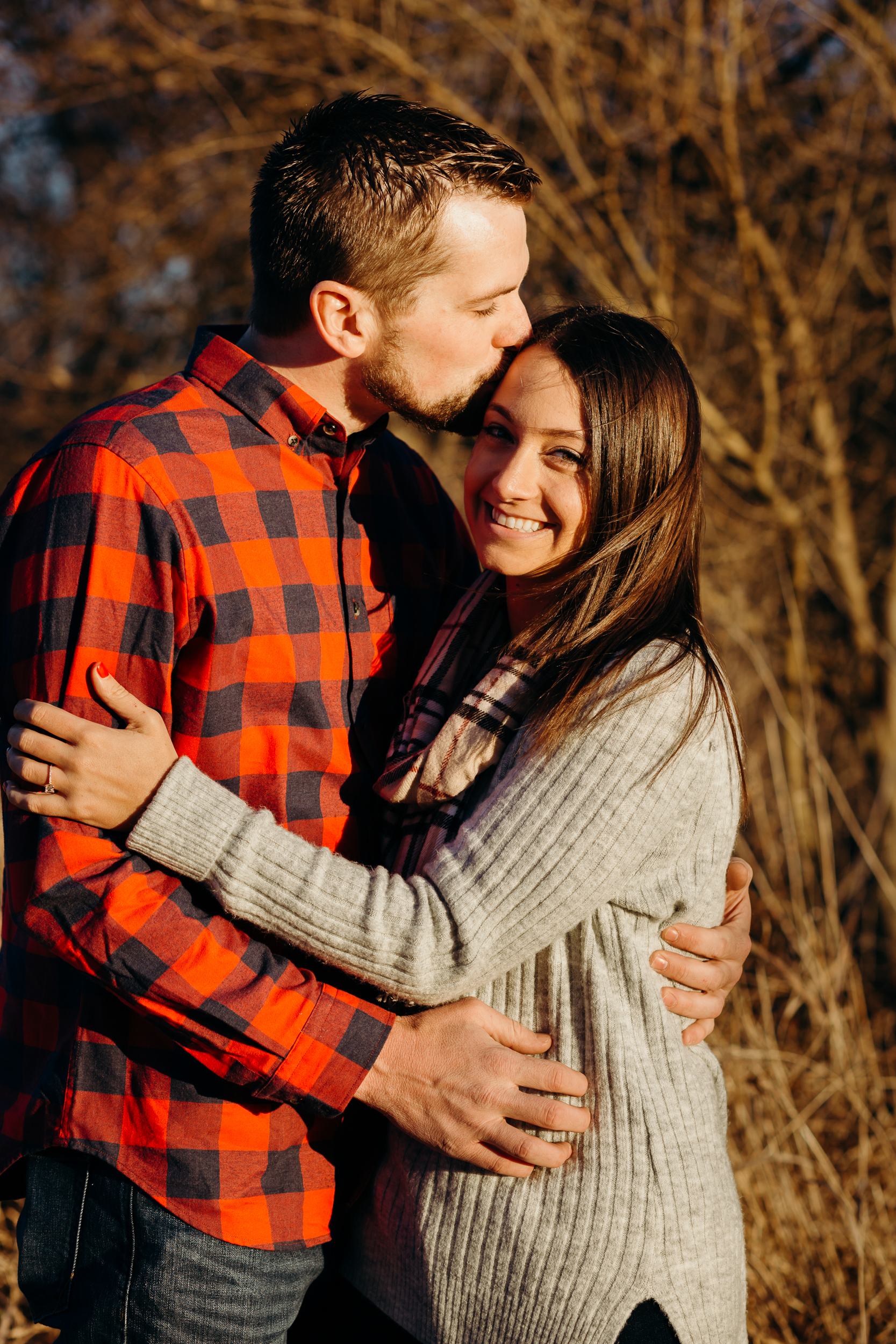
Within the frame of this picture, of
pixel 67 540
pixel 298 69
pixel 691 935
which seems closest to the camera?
pixel 67 540

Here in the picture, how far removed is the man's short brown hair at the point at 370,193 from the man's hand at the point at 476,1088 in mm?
1105

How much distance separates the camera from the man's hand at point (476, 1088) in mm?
1304

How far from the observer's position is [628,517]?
148 centimetres

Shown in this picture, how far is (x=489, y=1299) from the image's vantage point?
4.36ft

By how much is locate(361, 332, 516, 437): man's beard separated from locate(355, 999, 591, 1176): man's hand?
940mm

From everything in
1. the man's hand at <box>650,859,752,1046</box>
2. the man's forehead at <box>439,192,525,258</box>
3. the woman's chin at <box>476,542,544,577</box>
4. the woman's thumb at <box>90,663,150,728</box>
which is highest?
the man's forehead at <box>439,192,525,258</box>

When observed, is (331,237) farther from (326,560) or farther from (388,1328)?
(388,1328)

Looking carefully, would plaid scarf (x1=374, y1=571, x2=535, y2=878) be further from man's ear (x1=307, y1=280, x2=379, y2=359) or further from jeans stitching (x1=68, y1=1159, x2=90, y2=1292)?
jeans stitching (x1=68, y1=1159, x2=90, y2=1292)

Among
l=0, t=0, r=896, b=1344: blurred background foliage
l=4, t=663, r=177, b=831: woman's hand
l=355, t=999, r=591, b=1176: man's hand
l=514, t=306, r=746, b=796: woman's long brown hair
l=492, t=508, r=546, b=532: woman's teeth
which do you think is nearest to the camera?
l=4, t=663, r=177, b=831: woman's hand

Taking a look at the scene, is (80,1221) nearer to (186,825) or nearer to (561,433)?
(186,825)

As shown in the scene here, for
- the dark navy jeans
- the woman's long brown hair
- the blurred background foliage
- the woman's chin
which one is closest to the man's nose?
the woman's long brown hair

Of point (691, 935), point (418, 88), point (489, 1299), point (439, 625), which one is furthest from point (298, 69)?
point (489, 1299)

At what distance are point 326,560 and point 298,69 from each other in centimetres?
292

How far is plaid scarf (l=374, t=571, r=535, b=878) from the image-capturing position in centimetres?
140
